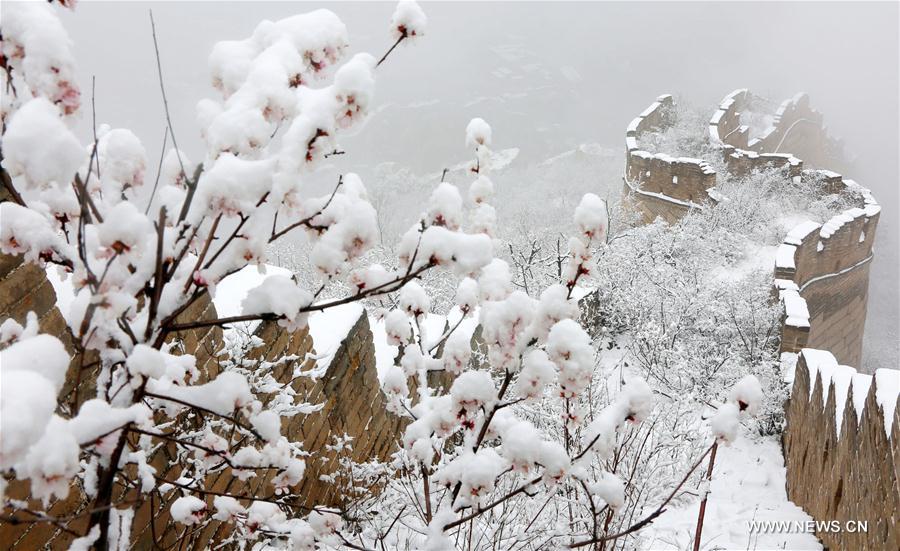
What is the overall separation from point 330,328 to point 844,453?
3116 mm

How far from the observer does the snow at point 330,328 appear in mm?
2997

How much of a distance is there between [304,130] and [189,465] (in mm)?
1639

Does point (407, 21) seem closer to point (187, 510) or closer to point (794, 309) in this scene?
point (187, 510)

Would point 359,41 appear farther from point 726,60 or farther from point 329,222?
point 329,222

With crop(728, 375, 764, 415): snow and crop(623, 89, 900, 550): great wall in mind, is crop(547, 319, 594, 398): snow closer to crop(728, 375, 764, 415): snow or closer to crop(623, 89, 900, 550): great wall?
crop(728, 375, 764, 415): snow

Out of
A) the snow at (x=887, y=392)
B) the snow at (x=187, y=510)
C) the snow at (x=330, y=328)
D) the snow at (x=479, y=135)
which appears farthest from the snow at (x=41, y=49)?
the snow at (x=887, y=392)

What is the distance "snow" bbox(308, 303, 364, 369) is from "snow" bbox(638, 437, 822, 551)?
1994 millimetres

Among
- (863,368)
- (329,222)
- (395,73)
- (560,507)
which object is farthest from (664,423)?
(395,73)

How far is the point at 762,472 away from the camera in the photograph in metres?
5.35

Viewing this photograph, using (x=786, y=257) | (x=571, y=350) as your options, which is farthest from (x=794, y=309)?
(x=571, y=350)

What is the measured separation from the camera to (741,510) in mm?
4465

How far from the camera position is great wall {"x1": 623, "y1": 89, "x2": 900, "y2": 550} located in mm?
2736

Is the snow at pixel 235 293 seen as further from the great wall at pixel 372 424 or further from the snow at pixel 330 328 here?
the snow at pixel 330 328

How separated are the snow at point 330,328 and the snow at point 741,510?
199 centimetres
